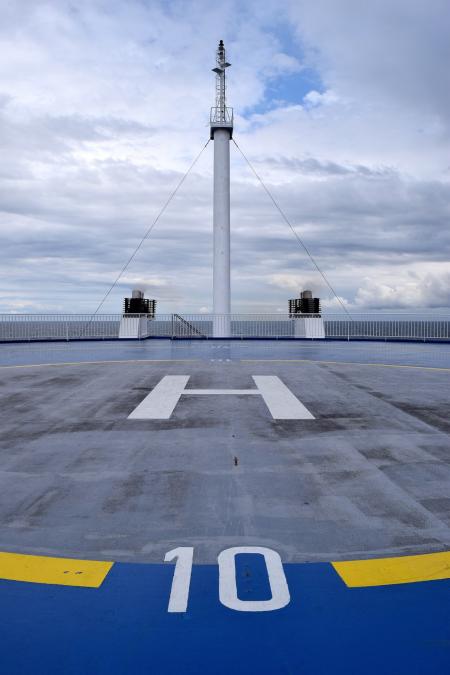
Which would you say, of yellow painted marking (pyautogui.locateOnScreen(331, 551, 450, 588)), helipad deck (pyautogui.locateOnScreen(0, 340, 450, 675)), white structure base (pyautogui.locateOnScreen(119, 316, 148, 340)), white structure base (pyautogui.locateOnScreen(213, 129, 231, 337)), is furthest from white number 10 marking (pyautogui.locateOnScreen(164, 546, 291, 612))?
white structure base (pyautogui.locateOnScreen(213, 129, 231, 337))

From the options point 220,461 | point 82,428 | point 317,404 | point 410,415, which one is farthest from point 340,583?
point 317,404

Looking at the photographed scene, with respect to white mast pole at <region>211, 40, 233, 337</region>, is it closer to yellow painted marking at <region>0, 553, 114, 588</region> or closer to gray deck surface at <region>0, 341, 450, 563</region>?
gray deck surface at <region>0, 341, 450, 563</region>

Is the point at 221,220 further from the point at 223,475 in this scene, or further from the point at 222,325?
the point at 223,475

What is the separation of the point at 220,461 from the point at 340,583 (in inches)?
105

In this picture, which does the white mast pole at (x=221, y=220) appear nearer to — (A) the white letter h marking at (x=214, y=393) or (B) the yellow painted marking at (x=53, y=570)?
(A) the white letter h marking at (x=214, y=393)

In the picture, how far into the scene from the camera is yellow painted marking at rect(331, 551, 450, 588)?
323cm

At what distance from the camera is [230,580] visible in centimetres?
321

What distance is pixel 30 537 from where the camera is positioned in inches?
152

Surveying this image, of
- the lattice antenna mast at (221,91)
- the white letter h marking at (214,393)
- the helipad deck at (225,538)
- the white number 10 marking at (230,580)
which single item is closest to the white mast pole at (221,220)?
the lattice antenna mast at (221,91)

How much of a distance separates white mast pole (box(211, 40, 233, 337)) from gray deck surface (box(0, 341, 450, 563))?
18740 mm

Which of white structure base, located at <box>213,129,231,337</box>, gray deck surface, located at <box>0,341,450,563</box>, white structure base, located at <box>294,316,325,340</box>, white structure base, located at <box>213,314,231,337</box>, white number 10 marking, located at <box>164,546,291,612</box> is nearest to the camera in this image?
white number 10 marking, located at <box>164,546,291,612</box>

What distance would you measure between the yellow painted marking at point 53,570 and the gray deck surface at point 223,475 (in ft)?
0.40

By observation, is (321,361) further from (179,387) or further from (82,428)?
(82,428)

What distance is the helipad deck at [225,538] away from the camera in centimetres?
261
